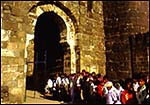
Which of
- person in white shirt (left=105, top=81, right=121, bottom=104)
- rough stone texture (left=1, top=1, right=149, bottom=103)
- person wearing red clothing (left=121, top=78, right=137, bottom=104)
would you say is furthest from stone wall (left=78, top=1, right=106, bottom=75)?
person in white shirt (left=105, top=81, right=121, bottom=104)

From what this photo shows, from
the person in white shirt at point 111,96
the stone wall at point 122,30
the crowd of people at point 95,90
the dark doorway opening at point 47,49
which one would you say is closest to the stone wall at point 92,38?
the stone wall at point 122,30

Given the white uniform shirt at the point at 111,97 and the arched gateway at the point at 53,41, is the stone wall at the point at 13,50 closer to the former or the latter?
the arched gateway at the point at 53,41

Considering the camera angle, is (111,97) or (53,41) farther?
(53,41)

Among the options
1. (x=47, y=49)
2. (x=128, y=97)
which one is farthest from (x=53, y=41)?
(x=128, y=97)

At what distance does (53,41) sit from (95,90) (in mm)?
4219

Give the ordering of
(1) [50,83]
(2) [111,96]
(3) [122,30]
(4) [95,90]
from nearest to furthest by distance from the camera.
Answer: (2) [111,96], (4) [95,90], (1) [50,83], (3) [122,30]

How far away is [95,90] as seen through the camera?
8.72 meters

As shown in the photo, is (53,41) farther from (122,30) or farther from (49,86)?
(122,30)

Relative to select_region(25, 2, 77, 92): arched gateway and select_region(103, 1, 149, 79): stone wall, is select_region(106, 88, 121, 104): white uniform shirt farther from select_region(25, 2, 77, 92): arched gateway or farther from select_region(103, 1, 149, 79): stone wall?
select_region(103, 1, 149, 79): stone wall

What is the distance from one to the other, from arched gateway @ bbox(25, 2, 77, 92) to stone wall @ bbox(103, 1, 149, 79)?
1910 millimetres

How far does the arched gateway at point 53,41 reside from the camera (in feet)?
36.7

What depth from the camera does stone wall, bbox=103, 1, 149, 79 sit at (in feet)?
40.5

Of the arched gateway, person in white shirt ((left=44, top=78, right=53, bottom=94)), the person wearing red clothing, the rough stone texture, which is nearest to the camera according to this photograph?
the person wearing red clothing

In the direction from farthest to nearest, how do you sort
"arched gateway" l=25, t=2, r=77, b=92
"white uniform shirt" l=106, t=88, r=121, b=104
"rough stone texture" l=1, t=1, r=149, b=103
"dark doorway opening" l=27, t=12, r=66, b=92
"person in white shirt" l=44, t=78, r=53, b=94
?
"dark doorway opening" l=27, t=12, r=66, b=92 → "rough stone texture" l=1, t=1, r=149, b=103 → "arched gateway" l=25, t=2, r=77, b=92 → "person in white shirt" l=44, t=78, r=53, b=94 → "white uniform shirt" l=106, t=88, r=121, b=104
